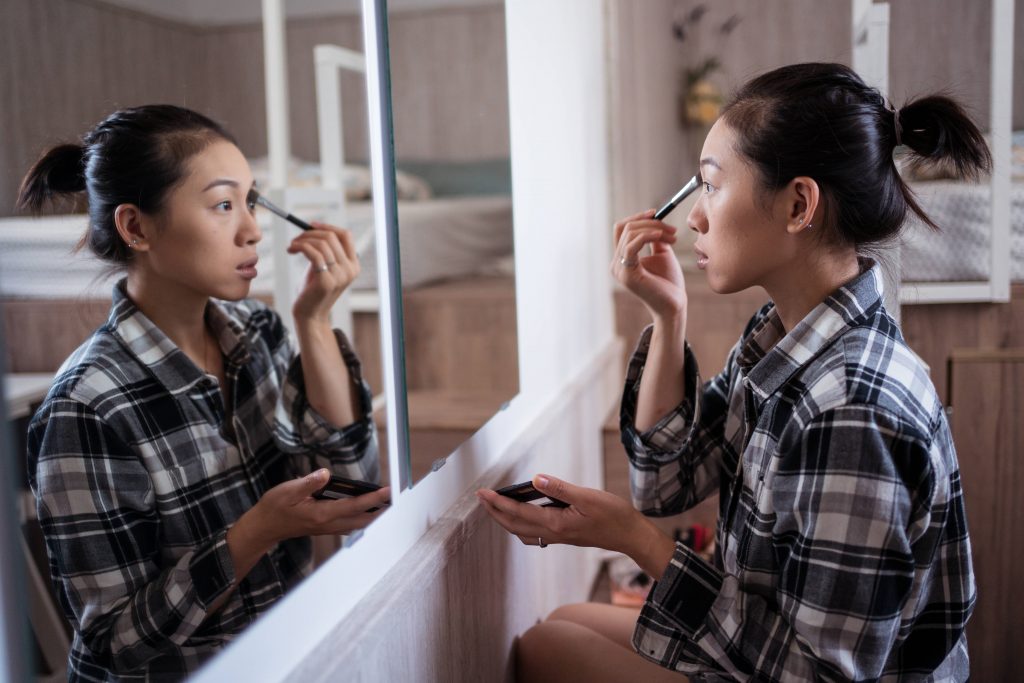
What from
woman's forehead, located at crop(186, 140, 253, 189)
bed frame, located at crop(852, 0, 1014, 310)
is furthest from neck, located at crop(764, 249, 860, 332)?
woman's forehead, located at crop(186, 140, 253, 189)

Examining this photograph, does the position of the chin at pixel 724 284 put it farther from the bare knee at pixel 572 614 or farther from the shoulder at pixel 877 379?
the bare knee at pixel 572 614

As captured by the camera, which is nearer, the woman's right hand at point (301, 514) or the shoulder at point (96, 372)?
the shoulder at point (96, 372)

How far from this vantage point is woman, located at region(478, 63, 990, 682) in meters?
0.78

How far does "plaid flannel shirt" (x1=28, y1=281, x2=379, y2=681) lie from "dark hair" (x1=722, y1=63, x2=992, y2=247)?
19.4 inches

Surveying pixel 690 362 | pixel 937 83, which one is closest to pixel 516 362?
pixel 690 362

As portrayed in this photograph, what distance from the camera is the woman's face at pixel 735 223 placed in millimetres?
915

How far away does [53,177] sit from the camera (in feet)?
1.37

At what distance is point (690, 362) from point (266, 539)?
66 cm

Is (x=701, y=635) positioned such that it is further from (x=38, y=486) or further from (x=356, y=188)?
(x=38, y=486)

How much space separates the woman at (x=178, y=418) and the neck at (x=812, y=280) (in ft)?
1.48

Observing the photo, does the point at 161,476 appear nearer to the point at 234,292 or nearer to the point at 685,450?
the point at 234,292

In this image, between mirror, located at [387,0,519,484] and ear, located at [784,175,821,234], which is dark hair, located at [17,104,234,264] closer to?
mirror, located at [387,0,519,484]

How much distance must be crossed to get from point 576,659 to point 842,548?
16.0 inches

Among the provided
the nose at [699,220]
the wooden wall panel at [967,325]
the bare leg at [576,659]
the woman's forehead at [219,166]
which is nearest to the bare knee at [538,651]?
the bare leg at [576,659]
